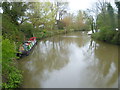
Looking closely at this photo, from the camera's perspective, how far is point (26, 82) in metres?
3.62

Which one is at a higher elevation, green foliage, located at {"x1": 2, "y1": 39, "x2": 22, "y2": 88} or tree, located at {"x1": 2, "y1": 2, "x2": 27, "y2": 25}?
tree, located at {"x1": 2, "y1": 2, "x2": 27, "y2": 25}

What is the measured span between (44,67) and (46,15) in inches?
347

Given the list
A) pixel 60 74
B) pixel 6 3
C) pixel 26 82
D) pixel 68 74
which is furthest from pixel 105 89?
pixel 6 3

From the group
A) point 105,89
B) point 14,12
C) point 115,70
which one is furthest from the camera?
point 14,12

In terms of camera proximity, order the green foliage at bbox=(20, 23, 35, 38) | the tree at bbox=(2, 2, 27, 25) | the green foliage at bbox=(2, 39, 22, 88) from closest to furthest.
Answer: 1. the green foliage at bbox=(2, 39, 22, 88)
2. the tree at bbox=(2, 2, 27, 25)
3. the green foliage at bbox=(20, 23, 35, 38)

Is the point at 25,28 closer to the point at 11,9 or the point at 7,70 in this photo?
the point at 11,9

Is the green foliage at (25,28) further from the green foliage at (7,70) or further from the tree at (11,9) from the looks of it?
the green foliage at (7,70)

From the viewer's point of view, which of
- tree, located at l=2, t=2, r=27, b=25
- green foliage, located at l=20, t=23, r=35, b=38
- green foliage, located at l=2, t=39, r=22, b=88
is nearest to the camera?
green foliage, located at l=2, t=39, r=22, b=88

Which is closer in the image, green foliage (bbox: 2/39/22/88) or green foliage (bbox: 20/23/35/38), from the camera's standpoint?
green foliage (bbox: 2/39/22/88)

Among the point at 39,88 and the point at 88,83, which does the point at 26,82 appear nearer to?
the point at 39,88

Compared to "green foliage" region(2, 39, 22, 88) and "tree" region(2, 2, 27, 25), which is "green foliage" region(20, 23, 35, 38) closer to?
"tree" region(2, 2, 27, 25)

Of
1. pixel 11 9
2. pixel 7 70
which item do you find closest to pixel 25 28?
pixel 11 9

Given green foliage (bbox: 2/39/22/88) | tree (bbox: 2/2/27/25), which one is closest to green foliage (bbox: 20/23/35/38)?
tree (bbox: 2/2/27/25)

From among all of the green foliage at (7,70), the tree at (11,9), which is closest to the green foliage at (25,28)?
the tree at (11,9)
